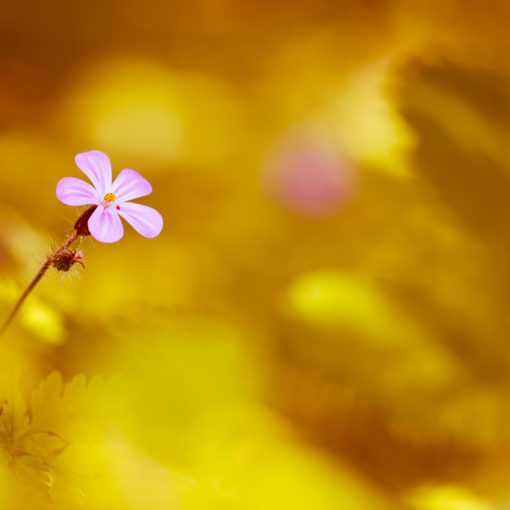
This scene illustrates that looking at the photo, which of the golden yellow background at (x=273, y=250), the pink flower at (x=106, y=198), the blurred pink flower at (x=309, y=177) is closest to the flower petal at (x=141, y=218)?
the pink flower at (x=106, y=198)

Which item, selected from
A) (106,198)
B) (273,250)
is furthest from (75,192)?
(273,250)

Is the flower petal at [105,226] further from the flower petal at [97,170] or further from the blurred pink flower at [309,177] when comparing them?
the blurred pink flower at [309,177]

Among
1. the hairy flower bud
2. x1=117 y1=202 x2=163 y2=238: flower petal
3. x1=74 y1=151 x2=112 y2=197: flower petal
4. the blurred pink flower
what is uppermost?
the blurred pink flower

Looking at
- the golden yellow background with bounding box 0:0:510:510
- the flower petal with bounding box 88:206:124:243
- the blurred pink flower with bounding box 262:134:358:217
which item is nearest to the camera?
the flower petal with bounding box 88:206:124:243

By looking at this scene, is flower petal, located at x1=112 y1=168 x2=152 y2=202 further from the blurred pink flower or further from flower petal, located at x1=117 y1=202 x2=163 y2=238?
the blurred pink flower

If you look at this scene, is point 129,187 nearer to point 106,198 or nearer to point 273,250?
point 106,198

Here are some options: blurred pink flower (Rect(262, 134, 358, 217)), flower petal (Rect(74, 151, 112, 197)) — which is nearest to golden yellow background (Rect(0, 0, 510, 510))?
blurred pink flower (Rect(262, 134, 358, 217))
